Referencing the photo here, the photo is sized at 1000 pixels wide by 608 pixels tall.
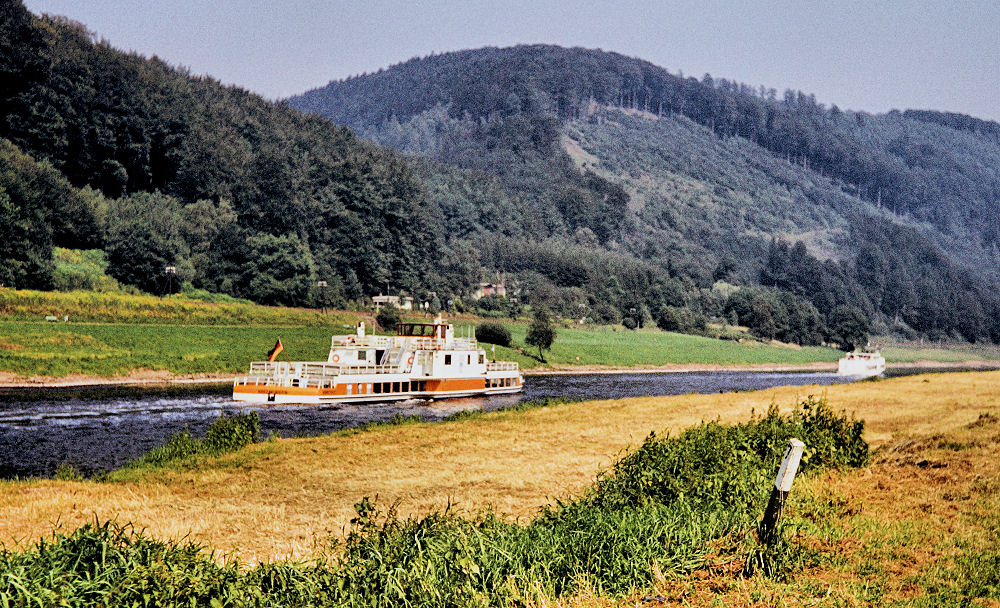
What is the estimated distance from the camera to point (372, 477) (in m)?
23.0

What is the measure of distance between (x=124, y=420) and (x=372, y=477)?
2821cm

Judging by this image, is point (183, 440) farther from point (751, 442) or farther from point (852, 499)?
point (852, 499)

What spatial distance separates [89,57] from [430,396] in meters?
108

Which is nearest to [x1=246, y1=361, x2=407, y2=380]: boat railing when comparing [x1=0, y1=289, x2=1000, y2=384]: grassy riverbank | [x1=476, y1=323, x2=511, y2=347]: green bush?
[x1=0, y1=289, x2=1000, y2=384]: grassy riverbank

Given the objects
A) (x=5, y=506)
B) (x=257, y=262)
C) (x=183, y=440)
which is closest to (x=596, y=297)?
(x=257, y=262)

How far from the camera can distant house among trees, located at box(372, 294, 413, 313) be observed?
137 meters

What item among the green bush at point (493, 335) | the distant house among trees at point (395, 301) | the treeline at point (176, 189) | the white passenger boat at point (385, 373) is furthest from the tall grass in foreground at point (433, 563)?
the distant house among trees at point (395, 301)

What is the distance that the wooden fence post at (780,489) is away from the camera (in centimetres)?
984

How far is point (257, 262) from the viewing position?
116 meters

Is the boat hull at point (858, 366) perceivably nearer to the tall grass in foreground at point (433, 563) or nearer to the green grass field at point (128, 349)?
the green grass field at point (128, 349)

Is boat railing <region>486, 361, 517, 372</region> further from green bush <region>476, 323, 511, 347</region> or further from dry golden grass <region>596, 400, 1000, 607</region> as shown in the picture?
dry golden grass <region>596, 400, 1000, 607</region>

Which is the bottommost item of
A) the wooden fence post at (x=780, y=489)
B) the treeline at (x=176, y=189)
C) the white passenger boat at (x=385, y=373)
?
the white passenger boat at (x=385, y=373)

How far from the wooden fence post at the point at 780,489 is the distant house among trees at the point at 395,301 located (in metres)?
124

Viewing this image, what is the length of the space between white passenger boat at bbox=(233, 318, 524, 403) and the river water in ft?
5.14
